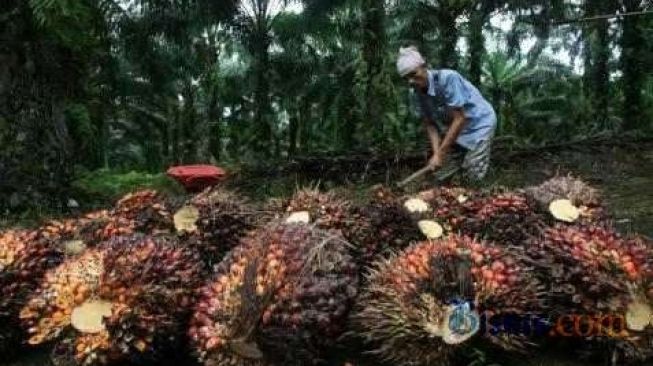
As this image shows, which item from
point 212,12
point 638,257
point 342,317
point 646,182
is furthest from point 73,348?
point 212,12

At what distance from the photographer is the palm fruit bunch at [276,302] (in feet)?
6.34

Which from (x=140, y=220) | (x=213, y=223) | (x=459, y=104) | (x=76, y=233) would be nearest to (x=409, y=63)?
(x=459, y=104)

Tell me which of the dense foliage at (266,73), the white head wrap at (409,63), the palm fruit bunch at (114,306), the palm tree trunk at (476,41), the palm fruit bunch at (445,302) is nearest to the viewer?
the palm fruit bunch at (445,302)

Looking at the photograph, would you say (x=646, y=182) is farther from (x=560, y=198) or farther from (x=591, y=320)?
(x=591, y=320)

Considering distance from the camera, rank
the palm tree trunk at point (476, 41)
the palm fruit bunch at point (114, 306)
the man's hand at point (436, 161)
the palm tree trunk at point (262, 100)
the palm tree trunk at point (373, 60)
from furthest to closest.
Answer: the palm tree trunk at point (476, 41) → the palm tree trunk at point (262, 100) → the palm tree trunk at point (373, 60) → the man's hand at point (436, 161) → the palm fruit bunch at point (114, 306)

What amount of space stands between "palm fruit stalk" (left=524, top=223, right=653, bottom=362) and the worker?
1.96 meters

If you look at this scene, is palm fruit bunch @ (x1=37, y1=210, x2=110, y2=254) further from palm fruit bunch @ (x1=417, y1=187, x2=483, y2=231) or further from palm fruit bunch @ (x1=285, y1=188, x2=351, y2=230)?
palm fruit bunch @ (x1=417, y1=187, x2=483, y2=231)

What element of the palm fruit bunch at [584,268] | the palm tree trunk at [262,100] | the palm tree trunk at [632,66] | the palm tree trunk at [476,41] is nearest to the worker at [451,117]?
the palm fruit bunch at [584,268]

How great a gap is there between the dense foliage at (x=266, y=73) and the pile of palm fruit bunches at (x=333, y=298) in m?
1.09

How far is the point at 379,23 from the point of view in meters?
10.9

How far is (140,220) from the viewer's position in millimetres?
2750

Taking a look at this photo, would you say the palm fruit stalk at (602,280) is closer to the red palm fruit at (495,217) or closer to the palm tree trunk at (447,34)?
the red palm fruit at (495,217)

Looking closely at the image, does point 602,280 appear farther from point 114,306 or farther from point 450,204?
point 114,306

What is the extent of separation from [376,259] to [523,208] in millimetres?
575
